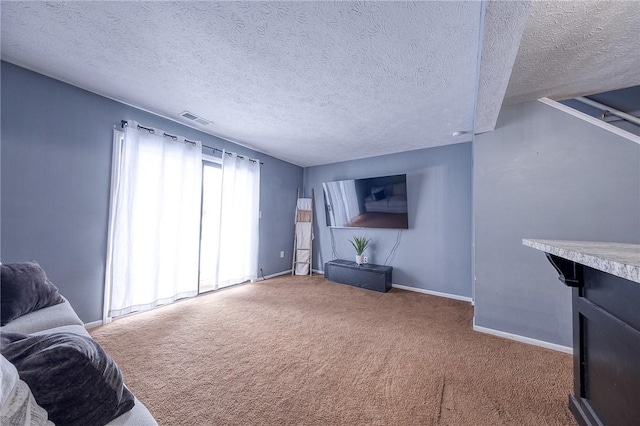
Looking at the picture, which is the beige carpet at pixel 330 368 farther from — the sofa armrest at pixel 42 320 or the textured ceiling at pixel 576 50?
the textured ceiling at pixel 576 50

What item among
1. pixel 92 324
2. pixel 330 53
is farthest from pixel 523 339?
pixel 92 324

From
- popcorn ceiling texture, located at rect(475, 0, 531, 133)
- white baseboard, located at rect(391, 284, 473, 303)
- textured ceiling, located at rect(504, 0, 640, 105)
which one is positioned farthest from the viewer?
white baseboard, located at rect(391, 284, 473, 303)

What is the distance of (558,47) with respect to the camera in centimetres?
154

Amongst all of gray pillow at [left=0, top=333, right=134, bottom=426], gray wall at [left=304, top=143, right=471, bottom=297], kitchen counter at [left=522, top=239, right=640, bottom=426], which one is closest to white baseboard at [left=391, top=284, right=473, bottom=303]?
gray wall at [left=304, top=143, right=471, bottom=297]

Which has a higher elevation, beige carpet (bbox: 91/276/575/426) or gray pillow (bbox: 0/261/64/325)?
gray pillow (bbox: 0/261/64/325)

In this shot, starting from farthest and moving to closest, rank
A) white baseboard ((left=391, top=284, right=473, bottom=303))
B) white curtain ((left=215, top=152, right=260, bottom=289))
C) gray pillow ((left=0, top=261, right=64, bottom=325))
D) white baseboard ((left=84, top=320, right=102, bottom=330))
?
white curtain ((left=215, top=152, right=260, bottom=289)), white baseboard ((left=391, top=284, right=473, bottom=303)), white baseboard ((left=84, top=320, right=102, bottom=330)), gray pillow ((left=0, top=261, right=64, bottom=325))

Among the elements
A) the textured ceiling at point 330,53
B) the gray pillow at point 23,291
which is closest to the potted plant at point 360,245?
the textured ceiling at point 330,53

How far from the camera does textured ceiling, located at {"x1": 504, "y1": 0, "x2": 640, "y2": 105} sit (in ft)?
4.23

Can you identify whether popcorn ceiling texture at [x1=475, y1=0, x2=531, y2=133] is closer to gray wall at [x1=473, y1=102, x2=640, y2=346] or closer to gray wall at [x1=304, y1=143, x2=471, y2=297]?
gray wall at [x1=473, y1=102, x2=640, y2=346]

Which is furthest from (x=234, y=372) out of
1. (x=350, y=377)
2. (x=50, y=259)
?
(x=50, y=259)

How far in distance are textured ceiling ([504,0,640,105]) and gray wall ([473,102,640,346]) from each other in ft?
0.89

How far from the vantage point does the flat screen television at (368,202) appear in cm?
369

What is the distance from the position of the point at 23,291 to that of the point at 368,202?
3.80 meters

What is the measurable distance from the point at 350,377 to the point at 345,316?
1.02 metres
